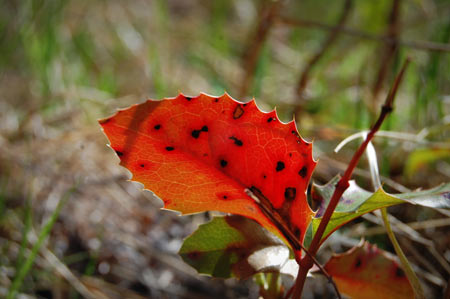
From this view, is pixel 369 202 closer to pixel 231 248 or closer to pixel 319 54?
pixel 231 248

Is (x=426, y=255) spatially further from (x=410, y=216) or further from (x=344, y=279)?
(x=344, y=279)

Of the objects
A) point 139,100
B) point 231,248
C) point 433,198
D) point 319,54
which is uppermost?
point 319,54

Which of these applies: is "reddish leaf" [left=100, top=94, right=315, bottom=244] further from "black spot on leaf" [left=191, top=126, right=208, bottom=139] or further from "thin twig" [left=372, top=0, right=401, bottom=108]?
"thin twig" [left=372, top=0, right=401, bottom=108]

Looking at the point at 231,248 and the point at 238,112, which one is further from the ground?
the point at 238,112

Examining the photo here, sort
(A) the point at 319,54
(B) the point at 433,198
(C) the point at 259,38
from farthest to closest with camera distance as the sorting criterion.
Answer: (C) the point at 259,38, (A) the point at 319,54, (B) the point at 433,198

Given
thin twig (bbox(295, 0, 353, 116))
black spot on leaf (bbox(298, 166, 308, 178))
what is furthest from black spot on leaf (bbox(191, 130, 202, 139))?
thin twig (bbox(295, 0, 353, 116))

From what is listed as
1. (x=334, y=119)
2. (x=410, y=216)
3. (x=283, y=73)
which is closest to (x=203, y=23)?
(x=283, y=73)

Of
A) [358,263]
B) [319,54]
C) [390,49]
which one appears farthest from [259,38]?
[358,263]

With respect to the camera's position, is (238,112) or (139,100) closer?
(238,112)
